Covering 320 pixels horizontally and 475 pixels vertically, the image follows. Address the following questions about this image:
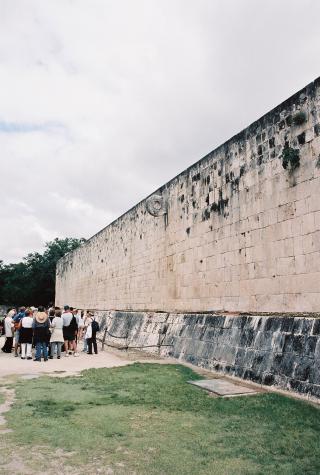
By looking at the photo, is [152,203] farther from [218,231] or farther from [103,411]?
[103,411]

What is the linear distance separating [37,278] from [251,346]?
140 ft

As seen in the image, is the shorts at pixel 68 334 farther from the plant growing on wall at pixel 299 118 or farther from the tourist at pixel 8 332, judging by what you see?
the plant growing on wall at pixel 299 118

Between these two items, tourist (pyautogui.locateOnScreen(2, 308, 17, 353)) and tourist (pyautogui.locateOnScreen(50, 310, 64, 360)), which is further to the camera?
tourist (pyautogui.locateOnScreen(2, 308, 17, 353))

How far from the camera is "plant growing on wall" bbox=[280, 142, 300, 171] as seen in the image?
25.1 feet

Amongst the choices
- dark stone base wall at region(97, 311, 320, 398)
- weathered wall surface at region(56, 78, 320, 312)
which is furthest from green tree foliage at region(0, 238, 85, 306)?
dark stone base wall at region(97, 311, 320, 398)

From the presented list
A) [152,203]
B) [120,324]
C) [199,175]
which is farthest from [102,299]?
[199,175]

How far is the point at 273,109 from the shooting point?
27.7 ft

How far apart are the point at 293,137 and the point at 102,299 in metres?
14.4

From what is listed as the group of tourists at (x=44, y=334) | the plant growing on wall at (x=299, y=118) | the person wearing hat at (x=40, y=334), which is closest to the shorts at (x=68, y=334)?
the group of tourists at (x=44, y=334)

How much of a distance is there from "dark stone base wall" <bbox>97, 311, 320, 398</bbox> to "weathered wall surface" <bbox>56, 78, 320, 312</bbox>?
473mm

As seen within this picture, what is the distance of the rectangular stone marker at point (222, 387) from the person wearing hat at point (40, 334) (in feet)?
15.6

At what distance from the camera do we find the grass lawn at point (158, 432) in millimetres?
3568

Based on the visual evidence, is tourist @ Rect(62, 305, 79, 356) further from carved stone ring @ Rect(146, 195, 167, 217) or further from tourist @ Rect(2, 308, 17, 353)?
carved stone ring @ Rect(146, 195, 167, 217)

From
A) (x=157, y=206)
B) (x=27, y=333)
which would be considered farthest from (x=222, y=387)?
(x=157, y=206)
